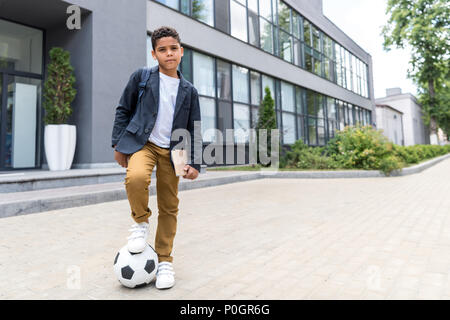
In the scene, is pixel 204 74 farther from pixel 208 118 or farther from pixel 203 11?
pixel 203 11

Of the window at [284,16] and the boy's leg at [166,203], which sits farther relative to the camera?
the window at [284,16]

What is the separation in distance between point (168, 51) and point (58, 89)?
727cm

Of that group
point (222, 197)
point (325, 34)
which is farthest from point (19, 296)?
point (325, 34)

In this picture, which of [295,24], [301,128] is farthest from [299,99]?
[295,24]

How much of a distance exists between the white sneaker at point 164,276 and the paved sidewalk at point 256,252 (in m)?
0.06

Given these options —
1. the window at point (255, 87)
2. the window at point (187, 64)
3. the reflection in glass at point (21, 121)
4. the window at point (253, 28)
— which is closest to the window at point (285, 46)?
the window at point (253, 28)

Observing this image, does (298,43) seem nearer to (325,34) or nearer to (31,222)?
(325,34)

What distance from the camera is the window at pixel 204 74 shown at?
12.2 meters

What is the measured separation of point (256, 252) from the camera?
291 cm

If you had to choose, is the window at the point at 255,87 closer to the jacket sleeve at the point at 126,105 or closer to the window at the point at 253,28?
the window at the point at 253,28

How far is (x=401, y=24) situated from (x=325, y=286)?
35459mm

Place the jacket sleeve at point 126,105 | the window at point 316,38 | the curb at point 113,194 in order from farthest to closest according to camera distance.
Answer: the window at point 316,38 → the curb at point 113,194 → the jacket sleeve at point 126,105
